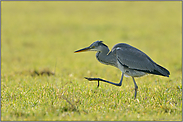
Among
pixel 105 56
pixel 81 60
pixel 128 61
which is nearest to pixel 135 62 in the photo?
pixel 128 61

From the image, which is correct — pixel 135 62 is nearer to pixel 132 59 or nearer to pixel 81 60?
pixel 132 59

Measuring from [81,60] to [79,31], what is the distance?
707 centimetres

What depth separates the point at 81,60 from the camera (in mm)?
11953

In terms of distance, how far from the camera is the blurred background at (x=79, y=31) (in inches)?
451

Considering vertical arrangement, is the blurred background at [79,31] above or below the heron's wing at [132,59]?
above

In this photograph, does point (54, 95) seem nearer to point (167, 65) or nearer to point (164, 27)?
point (167, 65)

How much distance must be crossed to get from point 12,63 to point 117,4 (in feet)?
64.1

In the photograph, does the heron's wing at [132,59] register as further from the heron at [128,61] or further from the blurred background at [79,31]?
the blurred background at [79,31]

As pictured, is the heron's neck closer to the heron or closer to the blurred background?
the heron

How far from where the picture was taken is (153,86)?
6.78 m

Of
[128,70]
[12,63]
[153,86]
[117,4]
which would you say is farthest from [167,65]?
[117,4]

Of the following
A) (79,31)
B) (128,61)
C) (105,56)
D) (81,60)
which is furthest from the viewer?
(79,31)

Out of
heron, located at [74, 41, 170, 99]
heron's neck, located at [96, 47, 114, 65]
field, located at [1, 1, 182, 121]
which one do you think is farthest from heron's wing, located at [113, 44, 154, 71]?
field, located at [1, 1, 182, 121]

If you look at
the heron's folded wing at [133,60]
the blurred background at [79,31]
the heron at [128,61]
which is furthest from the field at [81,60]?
the heron's folded wing at [133,60]
